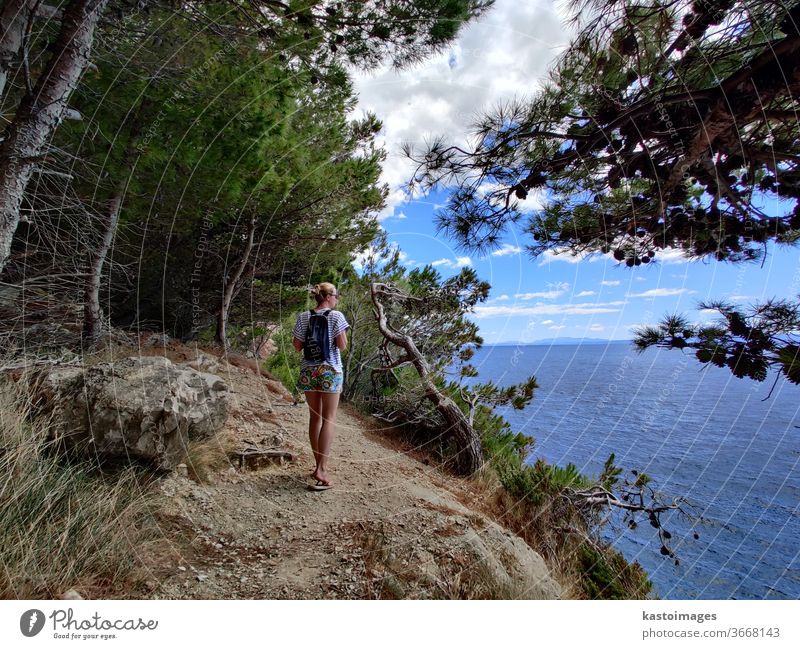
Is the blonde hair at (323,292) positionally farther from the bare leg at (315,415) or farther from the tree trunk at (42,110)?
the tree trunk at (42,110)

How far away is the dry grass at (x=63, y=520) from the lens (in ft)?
3.49

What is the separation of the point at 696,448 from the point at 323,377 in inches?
68.0

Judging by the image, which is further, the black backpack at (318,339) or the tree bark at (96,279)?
the tree bark at (96,279)

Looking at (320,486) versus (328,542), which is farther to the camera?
(320,486)

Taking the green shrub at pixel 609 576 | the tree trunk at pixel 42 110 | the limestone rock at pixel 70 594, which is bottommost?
the green shrub at pixel 609 576

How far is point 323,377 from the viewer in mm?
1736

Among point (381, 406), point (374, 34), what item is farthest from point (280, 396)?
point (374, 34)

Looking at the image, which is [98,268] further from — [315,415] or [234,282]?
[315,415]

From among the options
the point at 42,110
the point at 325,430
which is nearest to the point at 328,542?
the point at 325,430

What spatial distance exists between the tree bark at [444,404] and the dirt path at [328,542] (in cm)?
80

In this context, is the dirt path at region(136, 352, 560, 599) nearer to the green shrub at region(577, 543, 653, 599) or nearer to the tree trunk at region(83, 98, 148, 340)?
the green shrub at region(577, 543, 653, 599)

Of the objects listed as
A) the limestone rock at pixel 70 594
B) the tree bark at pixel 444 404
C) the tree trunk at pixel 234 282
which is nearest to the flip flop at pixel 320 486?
the limestone rock at pixel 70 594

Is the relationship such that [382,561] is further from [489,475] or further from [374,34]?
[374,34]

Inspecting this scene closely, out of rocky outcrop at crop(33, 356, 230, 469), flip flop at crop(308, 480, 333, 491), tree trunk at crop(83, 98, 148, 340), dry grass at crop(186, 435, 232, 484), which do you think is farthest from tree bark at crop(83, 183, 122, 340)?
flip flop at crop(308, 480, 333, 491)
